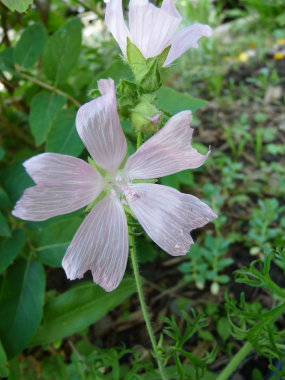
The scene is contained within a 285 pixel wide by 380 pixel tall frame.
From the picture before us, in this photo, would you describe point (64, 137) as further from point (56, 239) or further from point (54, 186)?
point (54, 186)

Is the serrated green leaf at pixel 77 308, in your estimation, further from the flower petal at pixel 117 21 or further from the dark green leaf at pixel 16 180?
the flower petal at pixel 117 21

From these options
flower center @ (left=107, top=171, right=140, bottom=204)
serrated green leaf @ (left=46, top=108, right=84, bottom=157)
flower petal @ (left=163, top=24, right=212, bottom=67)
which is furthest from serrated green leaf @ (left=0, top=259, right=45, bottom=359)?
flower petal @ (left=163, top=24, right=212, bottom=67)

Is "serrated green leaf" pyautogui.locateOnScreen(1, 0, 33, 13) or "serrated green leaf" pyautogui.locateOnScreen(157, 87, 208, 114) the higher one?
"serrated green leaf" pyautogui.locateOnScreen(1, 0, 33, 13)

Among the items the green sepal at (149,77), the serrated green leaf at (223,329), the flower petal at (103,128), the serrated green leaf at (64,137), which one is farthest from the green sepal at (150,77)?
the serrated green leaf at (223,329)

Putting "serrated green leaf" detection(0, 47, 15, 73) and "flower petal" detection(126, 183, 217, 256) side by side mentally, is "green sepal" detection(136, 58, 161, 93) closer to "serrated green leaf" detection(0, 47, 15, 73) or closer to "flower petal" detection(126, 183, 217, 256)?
"flower petal" detection(126, 183, 217, 256)

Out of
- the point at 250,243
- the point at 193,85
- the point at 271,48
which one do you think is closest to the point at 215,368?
the point at 250,243

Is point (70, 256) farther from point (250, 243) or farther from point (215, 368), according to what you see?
point (250, 243)
